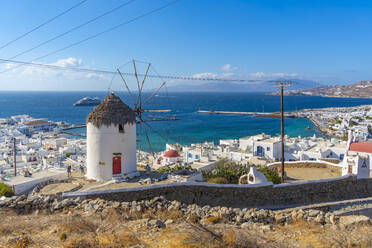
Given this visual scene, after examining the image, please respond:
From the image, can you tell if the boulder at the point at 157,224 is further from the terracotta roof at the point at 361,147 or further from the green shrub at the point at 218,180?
the terracotta roof at the point at 361,147

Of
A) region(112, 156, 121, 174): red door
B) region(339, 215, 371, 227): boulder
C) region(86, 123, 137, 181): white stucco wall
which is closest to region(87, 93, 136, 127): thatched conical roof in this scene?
region(86, 123, 137, 181): white stucco wall

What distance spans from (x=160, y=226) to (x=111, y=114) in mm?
7183

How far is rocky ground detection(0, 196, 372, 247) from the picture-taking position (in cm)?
629

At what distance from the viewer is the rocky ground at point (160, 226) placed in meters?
6.29

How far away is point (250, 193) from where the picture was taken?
11.5 meters

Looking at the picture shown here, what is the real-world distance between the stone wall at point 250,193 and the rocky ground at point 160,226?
4.24 feet

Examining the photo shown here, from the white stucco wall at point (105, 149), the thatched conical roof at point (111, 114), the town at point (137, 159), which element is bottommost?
the town at point (137, 159)

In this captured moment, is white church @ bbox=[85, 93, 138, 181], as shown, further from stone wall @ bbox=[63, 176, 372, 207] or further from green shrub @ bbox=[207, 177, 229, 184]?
green shrub @ bbox=[207, 177, 229, 184]

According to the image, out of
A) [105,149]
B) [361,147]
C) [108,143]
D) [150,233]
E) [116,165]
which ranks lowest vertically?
[150,233]

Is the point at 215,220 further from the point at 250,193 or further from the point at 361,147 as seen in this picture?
the point at 361,147

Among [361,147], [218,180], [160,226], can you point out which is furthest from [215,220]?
[361,147]

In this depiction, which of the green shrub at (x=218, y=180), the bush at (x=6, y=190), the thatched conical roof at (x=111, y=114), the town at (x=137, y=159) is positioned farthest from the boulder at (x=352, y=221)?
the bush at (x=6, y=190)

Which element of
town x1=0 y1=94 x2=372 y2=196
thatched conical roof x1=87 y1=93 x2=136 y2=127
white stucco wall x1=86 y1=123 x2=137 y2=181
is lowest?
town x1=0 y1=94 x2=372 y2=196

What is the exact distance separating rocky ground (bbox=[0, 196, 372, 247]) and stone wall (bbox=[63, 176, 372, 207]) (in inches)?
50.9
